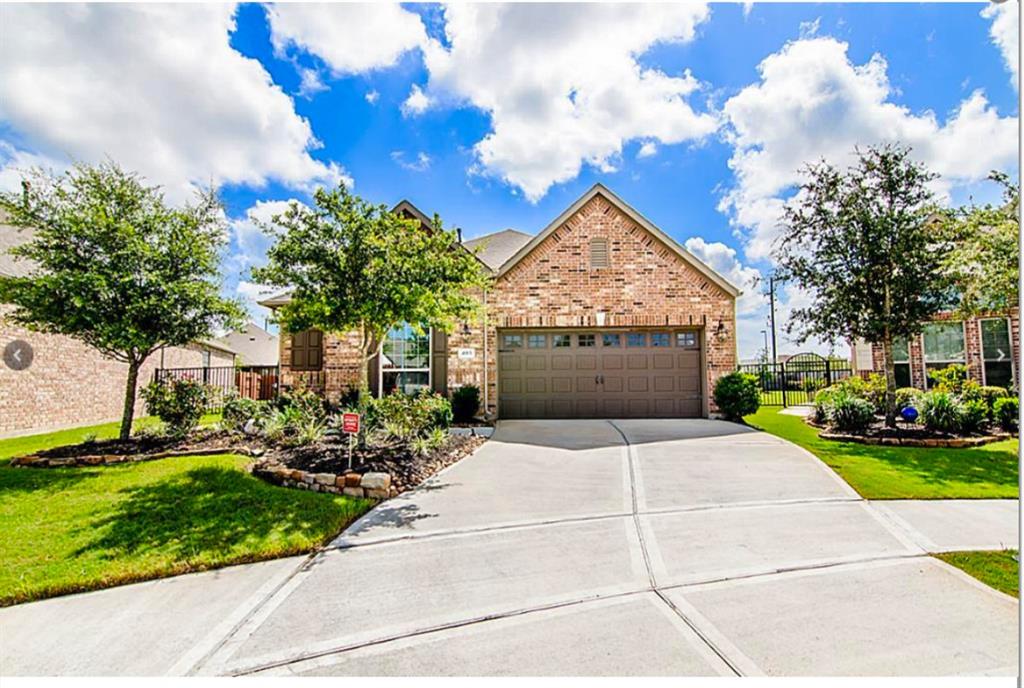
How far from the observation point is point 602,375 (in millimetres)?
10836

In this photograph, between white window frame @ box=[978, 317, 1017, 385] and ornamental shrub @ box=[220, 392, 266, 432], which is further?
white window frame @ box=[978, 317, 1017, 385]

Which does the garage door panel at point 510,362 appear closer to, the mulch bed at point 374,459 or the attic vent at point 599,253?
the attic vent at point 599,253

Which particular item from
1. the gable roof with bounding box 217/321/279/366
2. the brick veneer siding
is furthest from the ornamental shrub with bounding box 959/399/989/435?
the gable roof with bounding box 217/321/279/366

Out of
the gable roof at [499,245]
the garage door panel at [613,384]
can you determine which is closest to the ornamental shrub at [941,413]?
the garage door panel at [613,384]

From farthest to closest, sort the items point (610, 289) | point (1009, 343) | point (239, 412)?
point (1009, 343) < point (610, 289) < point (239, 412)

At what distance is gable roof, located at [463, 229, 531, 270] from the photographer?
12523 millimetres

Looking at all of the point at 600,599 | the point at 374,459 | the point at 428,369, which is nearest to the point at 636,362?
the point at 428,369

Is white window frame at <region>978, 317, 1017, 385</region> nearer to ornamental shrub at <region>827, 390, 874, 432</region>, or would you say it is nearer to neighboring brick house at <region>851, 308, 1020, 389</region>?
neighboring brick house at <region>851, 308, 1020, 389</region>

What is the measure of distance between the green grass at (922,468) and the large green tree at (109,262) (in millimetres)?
9627

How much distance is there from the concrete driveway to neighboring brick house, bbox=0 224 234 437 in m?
9.48

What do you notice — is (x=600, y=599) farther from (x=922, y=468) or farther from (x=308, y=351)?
(x=308, y=351)

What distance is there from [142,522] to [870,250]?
11613 millimetres

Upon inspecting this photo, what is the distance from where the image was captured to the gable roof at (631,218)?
1074 centimetres

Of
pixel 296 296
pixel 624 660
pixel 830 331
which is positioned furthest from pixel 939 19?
pixel 830 331
